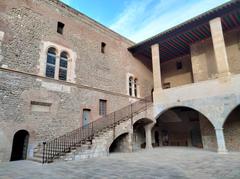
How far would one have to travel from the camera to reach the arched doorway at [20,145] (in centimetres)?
850

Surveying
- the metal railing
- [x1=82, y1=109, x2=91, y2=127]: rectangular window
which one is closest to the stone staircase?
the metal railing

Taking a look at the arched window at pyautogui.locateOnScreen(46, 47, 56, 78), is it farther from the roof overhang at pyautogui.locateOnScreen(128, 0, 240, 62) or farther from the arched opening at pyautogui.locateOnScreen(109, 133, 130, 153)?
the roof overhang at pyautogui.locateOnScreen(128, 0, 240, 62)

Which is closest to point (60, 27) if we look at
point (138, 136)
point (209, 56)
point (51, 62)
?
point (51, 62)

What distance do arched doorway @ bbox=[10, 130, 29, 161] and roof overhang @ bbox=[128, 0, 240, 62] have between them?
11.7 metres

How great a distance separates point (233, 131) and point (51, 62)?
43.2 ft

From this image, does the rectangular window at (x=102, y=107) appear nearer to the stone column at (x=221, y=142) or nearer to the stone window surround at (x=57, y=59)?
the stone window surround at (x=57, y=59)

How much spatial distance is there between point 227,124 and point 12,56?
14371 millimetres

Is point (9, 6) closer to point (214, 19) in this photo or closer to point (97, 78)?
point (97, 78)

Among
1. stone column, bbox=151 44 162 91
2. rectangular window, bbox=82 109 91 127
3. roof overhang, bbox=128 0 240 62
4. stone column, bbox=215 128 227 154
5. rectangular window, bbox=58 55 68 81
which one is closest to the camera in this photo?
stone column, bbox=215 128 227 154

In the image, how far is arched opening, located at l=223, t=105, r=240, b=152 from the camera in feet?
37.7

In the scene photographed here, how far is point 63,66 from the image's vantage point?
1118 cm

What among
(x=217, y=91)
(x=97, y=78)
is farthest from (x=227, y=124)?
(x=97, y=78)

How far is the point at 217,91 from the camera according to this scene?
1057 cm

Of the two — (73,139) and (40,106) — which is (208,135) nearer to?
(73,139)
